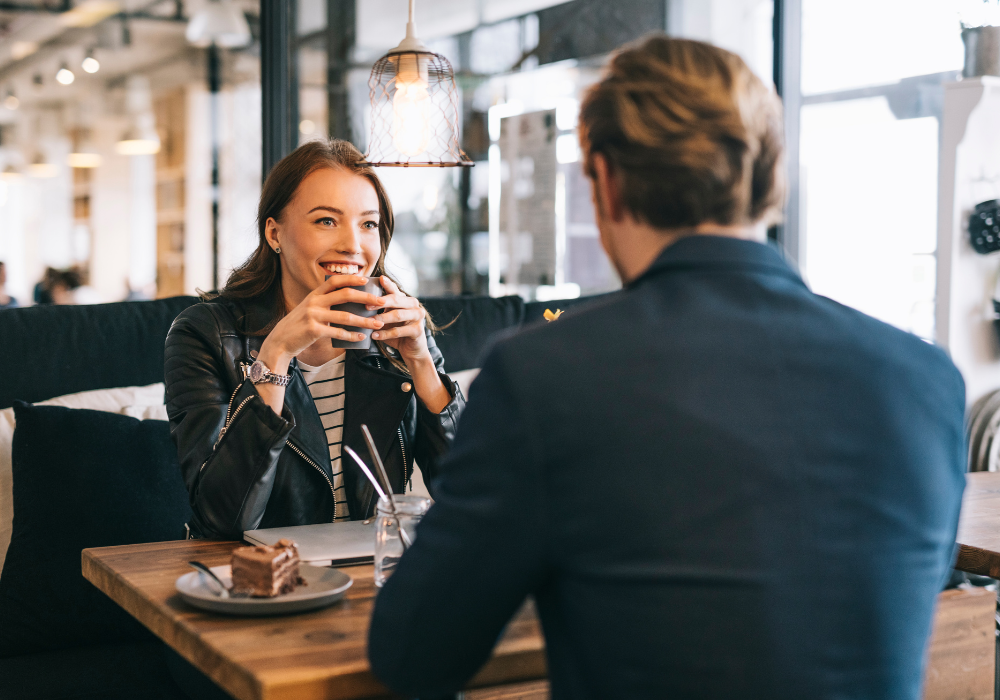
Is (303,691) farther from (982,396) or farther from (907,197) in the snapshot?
(907,197)

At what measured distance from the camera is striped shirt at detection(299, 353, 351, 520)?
5.58ft

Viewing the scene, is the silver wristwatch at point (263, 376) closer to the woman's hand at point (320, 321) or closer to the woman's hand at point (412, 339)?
the woman's hand at point (320, 321)

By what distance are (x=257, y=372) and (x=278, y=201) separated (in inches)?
17.0

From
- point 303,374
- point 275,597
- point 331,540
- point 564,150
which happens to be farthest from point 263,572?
point 564,150

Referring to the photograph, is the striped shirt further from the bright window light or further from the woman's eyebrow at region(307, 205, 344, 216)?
the bright window light

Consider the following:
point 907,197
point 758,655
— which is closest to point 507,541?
point 758,655

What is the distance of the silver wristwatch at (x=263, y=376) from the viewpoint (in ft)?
4.87

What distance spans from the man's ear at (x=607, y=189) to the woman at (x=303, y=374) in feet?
2.32

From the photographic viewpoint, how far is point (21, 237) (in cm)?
415

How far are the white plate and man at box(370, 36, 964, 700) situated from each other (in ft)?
0.96

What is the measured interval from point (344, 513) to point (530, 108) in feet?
8.89

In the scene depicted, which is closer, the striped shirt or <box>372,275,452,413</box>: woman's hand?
<box>372,275,452,413</box>: woman's hand

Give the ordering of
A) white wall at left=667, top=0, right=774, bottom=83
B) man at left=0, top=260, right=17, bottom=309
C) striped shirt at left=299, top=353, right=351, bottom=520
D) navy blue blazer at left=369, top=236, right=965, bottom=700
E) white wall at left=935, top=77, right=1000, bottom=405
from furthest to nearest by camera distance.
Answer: white wall at left=667, top=0, right=774, bottom=83 < man at left=0, top=260, right=17, bottom=309 < white wall at left=935, top=77, right=1000, bottom=405 < striped shirt at left=299, top=353, right=351, bottom=520 < navy blue blazer at left=369, top=236, right=965, bottom=700

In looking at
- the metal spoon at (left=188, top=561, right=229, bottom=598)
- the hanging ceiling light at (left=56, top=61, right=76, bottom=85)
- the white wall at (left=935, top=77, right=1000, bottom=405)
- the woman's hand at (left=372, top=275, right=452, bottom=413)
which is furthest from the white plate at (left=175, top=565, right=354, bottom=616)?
the hanging ceiling light at (left=56, top=61, right=76, bottom=85)
